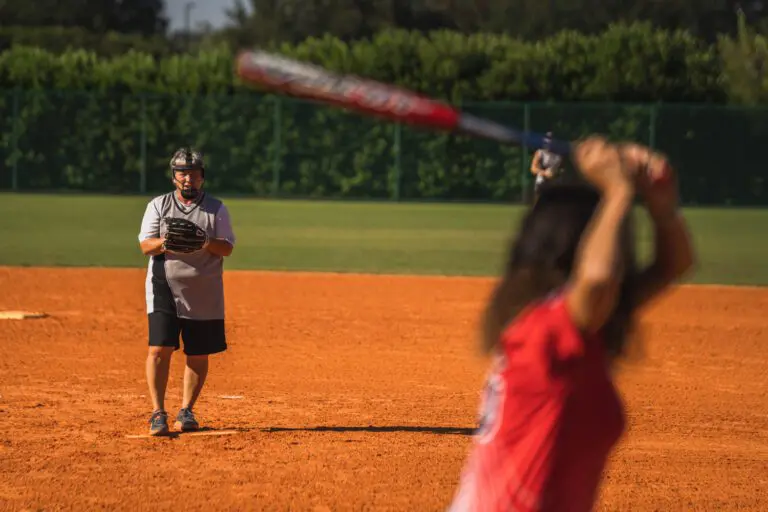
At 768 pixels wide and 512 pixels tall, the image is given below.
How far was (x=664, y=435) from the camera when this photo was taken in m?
8.84

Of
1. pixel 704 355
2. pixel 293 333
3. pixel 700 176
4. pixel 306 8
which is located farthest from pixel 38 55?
pixel 306 8

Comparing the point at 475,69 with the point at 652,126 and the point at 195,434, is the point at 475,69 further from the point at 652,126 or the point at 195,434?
the point at 195,434

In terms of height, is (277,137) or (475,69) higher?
(475,69)

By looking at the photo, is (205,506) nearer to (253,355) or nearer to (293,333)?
(253,355)

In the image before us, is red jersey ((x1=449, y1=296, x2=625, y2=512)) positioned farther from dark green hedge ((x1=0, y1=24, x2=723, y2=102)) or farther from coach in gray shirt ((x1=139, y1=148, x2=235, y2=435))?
dark green hedge ((x1=0, y1=24, x2=723, y2=102))

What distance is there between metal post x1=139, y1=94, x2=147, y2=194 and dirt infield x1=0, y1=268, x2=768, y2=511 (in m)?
21.0

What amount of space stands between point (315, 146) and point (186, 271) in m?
28.1

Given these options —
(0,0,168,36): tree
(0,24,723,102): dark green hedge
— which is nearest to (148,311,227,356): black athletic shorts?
(0,24,723,102): dark green hedge

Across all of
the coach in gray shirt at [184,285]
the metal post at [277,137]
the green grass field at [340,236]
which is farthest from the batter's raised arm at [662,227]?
the metal post at [277,137]

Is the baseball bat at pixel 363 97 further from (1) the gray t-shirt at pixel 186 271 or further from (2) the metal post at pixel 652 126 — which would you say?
(2) the metal post at pixel 652 126

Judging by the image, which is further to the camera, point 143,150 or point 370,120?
point 143,150

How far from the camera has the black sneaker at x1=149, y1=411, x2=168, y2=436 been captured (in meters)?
8.46

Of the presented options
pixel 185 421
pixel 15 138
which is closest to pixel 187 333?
pixel 185 421

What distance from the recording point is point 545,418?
3.11 meters
